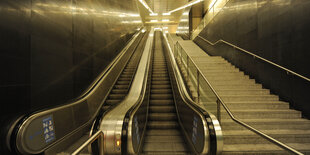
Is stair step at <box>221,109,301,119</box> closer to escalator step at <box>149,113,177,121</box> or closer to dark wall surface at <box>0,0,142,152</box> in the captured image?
escalator step at <box>149,113,177,121</box>

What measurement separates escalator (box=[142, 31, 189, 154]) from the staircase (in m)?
0.81

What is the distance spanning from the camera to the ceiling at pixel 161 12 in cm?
1639

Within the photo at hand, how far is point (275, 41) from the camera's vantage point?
163 inches

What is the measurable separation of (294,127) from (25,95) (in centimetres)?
508

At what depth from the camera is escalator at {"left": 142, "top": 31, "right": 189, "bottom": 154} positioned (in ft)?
9.20

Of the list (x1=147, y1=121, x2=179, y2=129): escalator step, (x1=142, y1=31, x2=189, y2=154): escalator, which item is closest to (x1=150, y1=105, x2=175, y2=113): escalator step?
(x1=142, y1=31, x2=189, y2=154): escalator

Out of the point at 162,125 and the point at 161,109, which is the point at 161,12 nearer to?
the point at 161,109

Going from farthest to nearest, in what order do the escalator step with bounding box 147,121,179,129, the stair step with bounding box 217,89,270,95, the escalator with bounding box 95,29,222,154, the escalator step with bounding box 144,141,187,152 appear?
the stair step with bounding box 217,89,270,95 < the escalator step with bounding box 147,121,179,129 < the escalator step with bounding box 144,141,187,152 < the escalator with bounding box 95,29,222,154

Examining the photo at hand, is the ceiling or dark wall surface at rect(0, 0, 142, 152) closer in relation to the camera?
dark wall surface at rect(0, 0, 142, 152)

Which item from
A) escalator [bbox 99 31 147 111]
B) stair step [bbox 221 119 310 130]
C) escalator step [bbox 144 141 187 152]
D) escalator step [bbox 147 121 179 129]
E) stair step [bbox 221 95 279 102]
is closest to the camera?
escalator step [bbox 144 141 187 152]

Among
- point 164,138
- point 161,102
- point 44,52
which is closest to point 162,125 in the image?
point 164,138

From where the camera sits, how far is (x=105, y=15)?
6270 mm

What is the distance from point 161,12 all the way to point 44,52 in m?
19.3

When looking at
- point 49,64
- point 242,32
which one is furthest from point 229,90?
point 49,64
